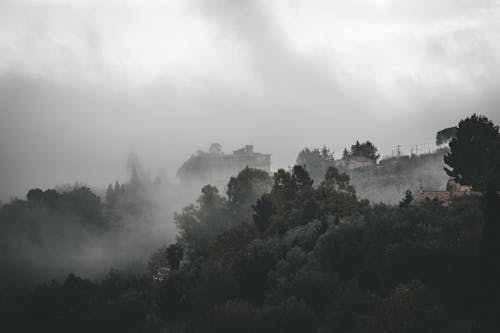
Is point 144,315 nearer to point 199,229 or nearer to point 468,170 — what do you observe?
point 468,170

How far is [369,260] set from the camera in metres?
34.7

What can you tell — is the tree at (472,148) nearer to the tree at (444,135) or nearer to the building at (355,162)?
the building at (355,162)

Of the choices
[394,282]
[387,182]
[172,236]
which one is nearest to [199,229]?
[172,236]

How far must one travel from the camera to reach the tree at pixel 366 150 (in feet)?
486

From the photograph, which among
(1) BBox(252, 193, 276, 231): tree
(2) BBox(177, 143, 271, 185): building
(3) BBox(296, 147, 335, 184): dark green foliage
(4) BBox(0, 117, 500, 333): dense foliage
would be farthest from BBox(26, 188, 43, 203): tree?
(4) BBox(0, 117, 500, 333): dense foliage

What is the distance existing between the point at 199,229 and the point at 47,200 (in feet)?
256

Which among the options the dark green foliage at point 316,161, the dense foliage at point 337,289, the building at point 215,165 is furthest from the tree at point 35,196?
the dense foliage at point 337,289

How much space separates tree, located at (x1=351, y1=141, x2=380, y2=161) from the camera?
148 metres

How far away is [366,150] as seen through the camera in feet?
486

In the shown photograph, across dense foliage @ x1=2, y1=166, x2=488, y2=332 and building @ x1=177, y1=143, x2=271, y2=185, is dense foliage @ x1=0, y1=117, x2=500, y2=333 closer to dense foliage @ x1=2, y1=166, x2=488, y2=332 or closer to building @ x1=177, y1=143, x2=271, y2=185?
dense foliage @ x1=2, y1=166, x2=488, y2=332

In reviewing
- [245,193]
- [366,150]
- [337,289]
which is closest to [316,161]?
[366,150]

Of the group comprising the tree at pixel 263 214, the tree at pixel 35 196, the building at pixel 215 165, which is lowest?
the tree at pixel 263 214

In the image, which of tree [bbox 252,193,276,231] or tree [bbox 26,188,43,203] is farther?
tree [bbox 26,188,43,203]

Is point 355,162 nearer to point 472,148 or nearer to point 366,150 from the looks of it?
point 366,150
